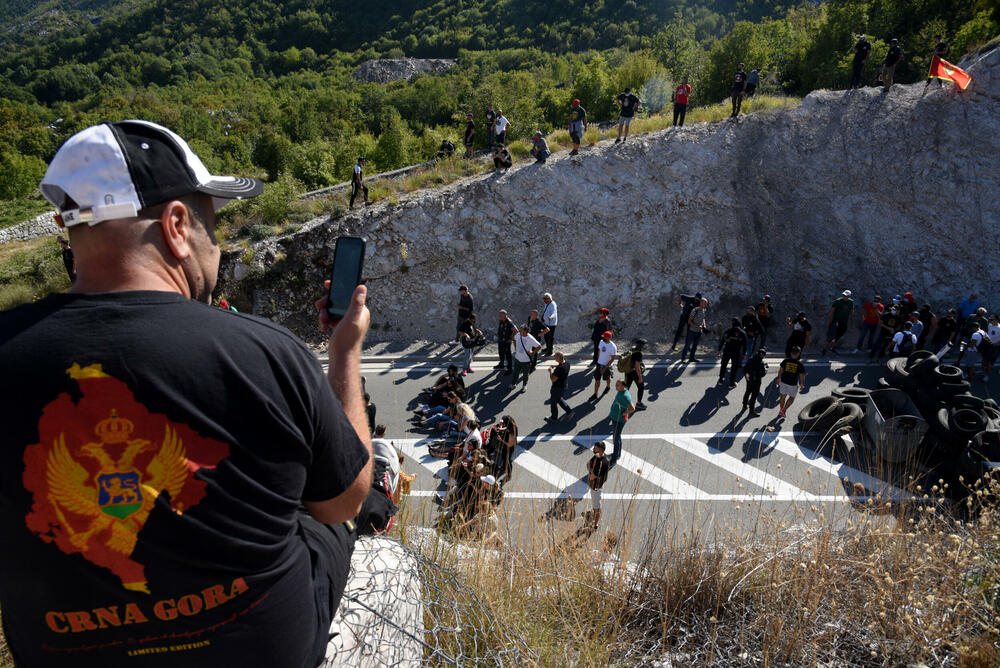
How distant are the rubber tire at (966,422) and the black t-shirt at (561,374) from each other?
613 centimetres

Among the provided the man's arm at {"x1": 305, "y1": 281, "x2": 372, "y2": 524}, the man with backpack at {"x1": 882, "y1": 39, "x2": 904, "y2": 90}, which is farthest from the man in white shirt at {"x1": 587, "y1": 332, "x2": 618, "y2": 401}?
the man with backpack at {"x1": 882, "y1": 39, "x2": 904, "y2": 90}

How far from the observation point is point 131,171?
1.49m

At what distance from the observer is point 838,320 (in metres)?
14.3

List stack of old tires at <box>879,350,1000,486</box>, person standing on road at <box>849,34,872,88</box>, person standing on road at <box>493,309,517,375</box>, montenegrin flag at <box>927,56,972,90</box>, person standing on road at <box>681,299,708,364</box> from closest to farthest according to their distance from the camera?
1. stack of old tires at <box>879,350,1000,486</box>
2. person standing on road at <box>493,309,517,375</box>
3. person standing on road at <box>681,299,708,364</box>
4. montenegrin flag at <box>927,56,972,90</box>
5. person standing on road at <box>849,34,872,88</box>

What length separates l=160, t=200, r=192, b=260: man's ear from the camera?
1.56 metres

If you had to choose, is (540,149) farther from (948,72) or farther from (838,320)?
(948,72)

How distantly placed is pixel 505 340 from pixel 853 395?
7.28 meters

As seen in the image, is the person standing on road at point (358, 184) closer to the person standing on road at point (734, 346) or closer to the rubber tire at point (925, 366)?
the person standing on road at point (734, 346)

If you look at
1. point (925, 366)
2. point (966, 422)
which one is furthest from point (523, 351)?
point (966, 422)

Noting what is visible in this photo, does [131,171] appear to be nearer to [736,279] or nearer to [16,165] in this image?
Result: [736,279]

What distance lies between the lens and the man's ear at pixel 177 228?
156 centimetres

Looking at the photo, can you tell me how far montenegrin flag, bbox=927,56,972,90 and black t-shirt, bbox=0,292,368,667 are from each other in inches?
966

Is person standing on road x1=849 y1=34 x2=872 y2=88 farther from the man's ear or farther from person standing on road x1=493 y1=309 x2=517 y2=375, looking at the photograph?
the man's ear

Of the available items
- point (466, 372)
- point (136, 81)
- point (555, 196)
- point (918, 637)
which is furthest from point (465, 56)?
point (918, 637)
